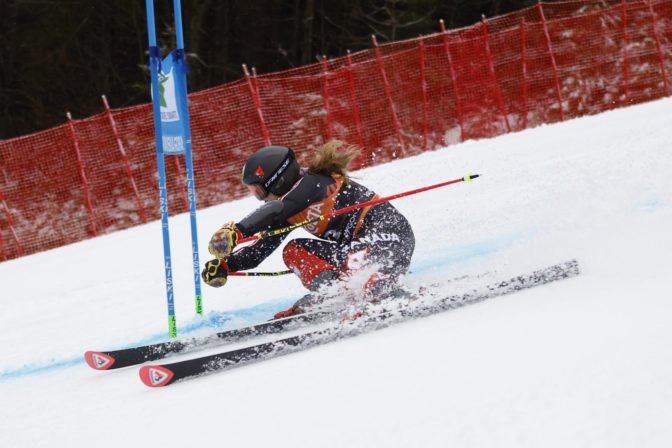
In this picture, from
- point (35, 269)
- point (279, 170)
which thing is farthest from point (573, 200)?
point (35, 269)

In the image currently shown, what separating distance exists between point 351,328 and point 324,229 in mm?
875

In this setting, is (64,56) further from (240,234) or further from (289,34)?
(240,234)

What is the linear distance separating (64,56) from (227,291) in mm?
17920

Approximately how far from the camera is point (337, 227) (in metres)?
3.98

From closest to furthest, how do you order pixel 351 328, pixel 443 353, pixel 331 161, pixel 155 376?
1. pixel 443 353
2. pixel 155 376
3. pixel 351 328
4. pixel 331 161

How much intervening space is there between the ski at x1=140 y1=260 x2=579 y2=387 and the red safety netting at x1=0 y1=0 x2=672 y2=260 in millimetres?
7372

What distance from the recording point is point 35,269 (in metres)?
8.11

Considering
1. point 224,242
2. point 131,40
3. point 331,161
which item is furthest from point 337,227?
point 131,40

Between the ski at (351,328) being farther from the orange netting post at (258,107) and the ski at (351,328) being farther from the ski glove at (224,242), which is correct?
the orange netting post at (258,107)

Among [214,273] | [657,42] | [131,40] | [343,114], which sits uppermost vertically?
[131,40]

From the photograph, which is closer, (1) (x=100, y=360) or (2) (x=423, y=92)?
(1) (x=100, y=360)

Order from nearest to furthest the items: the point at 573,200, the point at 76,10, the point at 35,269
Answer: the point at 573,200 → the point at 35,269 → the point at 76,10

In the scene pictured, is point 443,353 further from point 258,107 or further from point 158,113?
point 258,107

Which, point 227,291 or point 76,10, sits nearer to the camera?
point 227,291
